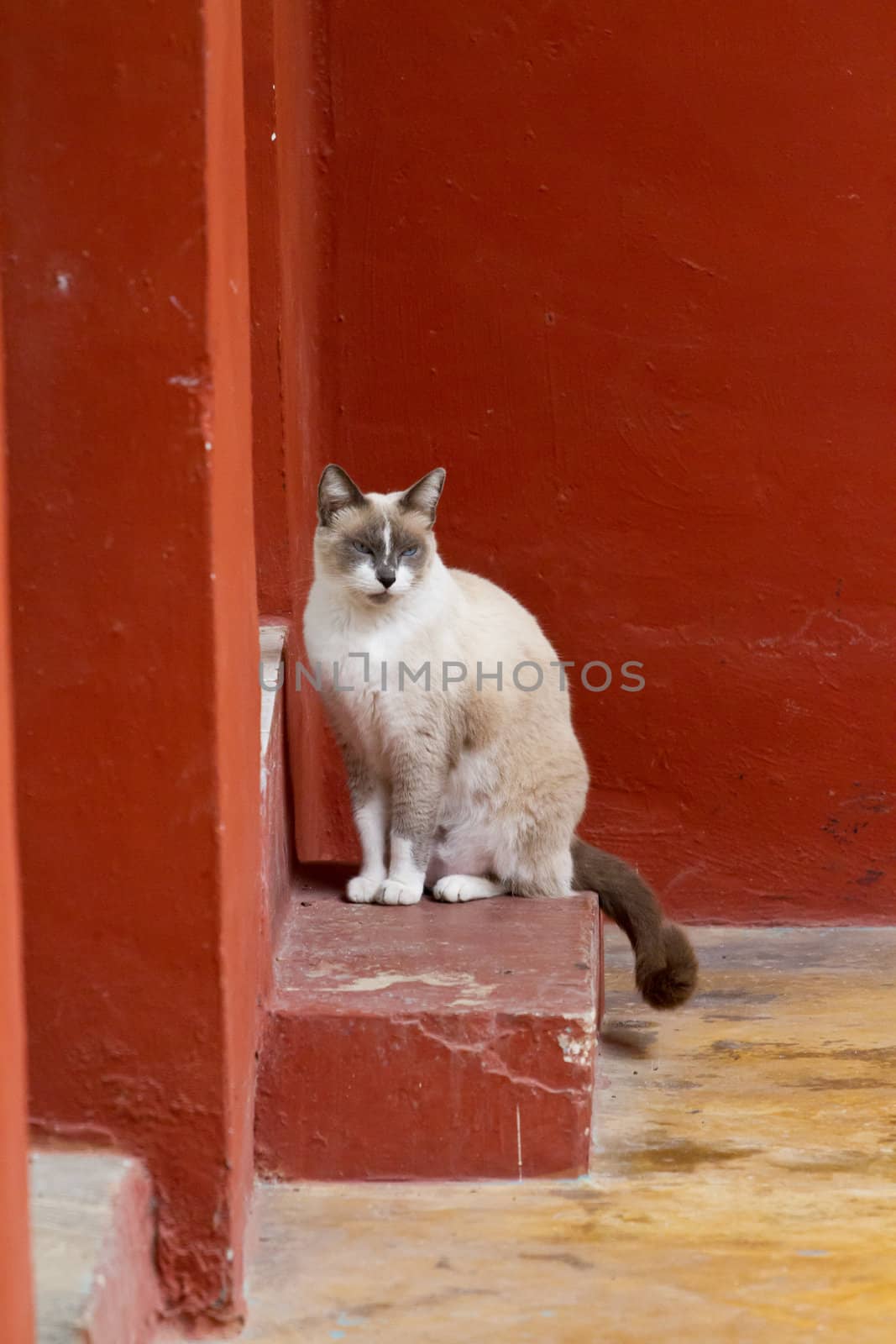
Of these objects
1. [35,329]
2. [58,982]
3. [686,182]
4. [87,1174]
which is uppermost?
[686,182]

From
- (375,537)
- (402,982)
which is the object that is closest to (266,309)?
(375,537)

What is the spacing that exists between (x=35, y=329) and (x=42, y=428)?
13 centimetres

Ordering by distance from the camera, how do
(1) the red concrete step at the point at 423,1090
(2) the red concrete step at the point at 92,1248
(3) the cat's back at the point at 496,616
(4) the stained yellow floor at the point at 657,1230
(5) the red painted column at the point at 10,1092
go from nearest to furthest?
(5) the red painted column at the point at 10,1092
(2) the red concrete step at the point at 92,1248
(4) the stained yellow floor at the point at 657,1230
(1) the red concrete step at the point at 423,1090
(3) the cat's back at the point at 496,616

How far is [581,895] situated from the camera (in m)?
3.52

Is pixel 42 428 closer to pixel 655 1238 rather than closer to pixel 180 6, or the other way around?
pixel 180 6

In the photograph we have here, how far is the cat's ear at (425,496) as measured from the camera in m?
3.48

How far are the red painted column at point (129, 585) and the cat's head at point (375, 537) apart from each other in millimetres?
1144

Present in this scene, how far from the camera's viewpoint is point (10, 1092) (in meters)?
1.39

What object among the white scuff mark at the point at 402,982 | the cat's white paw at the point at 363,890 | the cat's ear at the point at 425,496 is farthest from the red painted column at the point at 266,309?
the white scuff mark at the point at 402,982

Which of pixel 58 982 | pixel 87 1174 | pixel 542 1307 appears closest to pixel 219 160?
pixel 58 982

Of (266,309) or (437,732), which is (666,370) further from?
(437,732)

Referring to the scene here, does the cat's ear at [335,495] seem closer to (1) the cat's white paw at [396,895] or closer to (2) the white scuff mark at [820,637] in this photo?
(1) the cat's white paw at [396,895]

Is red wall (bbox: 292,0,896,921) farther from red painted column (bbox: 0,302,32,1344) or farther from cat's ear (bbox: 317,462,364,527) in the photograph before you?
red painted column (bbox: 0,302,32,1344)

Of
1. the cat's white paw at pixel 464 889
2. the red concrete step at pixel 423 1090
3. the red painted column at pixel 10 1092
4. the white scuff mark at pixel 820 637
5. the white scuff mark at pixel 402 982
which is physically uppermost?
the white scuff mark at pixel 820 637
